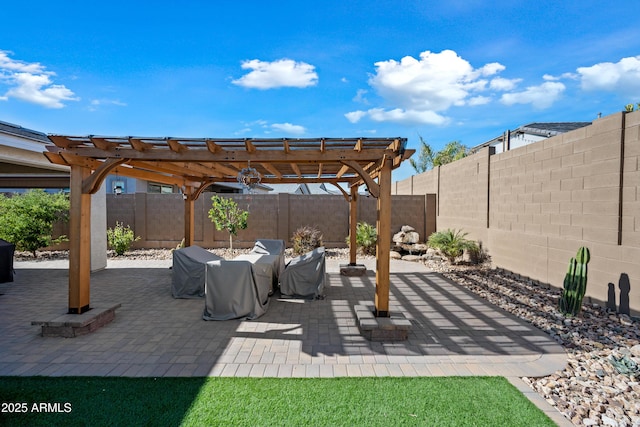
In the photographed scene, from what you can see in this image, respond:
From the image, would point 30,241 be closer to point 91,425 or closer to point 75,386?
point 75,386

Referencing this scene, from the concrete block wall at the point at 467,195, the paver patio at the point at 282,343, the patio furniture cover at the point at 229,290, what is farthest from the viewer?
the concrete block wall at the point at 467,195

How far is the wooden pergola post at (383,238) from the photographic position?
14.3 feet

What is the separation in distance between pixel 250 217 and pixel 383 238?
8081 mm

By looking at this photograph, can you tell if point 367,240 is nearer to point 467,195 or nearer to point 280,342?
point 467,195

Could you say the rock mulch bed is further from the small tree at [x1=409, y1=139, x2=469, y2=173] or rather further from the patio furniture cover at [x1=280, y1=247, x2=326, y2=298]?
the small tree at [x1=409, y1=139, x2=469, y2=173]

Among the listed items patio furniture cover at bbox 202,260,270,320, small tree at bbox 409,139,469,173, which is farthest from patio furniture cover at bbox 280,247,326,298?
small tree at bbox 409,139,469,173

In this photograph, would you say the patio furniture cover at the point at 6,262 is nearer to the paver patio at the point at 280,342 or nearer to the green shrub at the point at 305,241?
the paver patio at the point at 280,342

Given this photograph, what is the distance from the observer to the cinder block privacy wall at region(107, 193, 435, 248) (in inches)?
460

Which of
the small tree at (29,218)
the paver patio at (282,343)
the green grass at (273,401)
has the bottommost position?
the paver patio at (282,343)

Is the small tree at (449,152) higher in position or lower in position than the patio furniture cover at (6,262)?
higher

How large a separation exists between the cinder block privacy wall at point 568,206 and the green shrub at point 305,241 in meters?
4.73

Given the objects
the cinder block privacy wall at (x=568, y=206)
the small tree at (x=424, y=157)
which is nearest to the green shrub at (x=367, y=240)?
the cinder block privacy wall at (x=568, y=206)

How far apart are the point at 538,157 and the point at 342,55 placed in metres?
5.66

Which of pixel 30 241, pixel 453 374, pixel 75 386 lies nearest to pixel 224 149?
pixel 75 386
